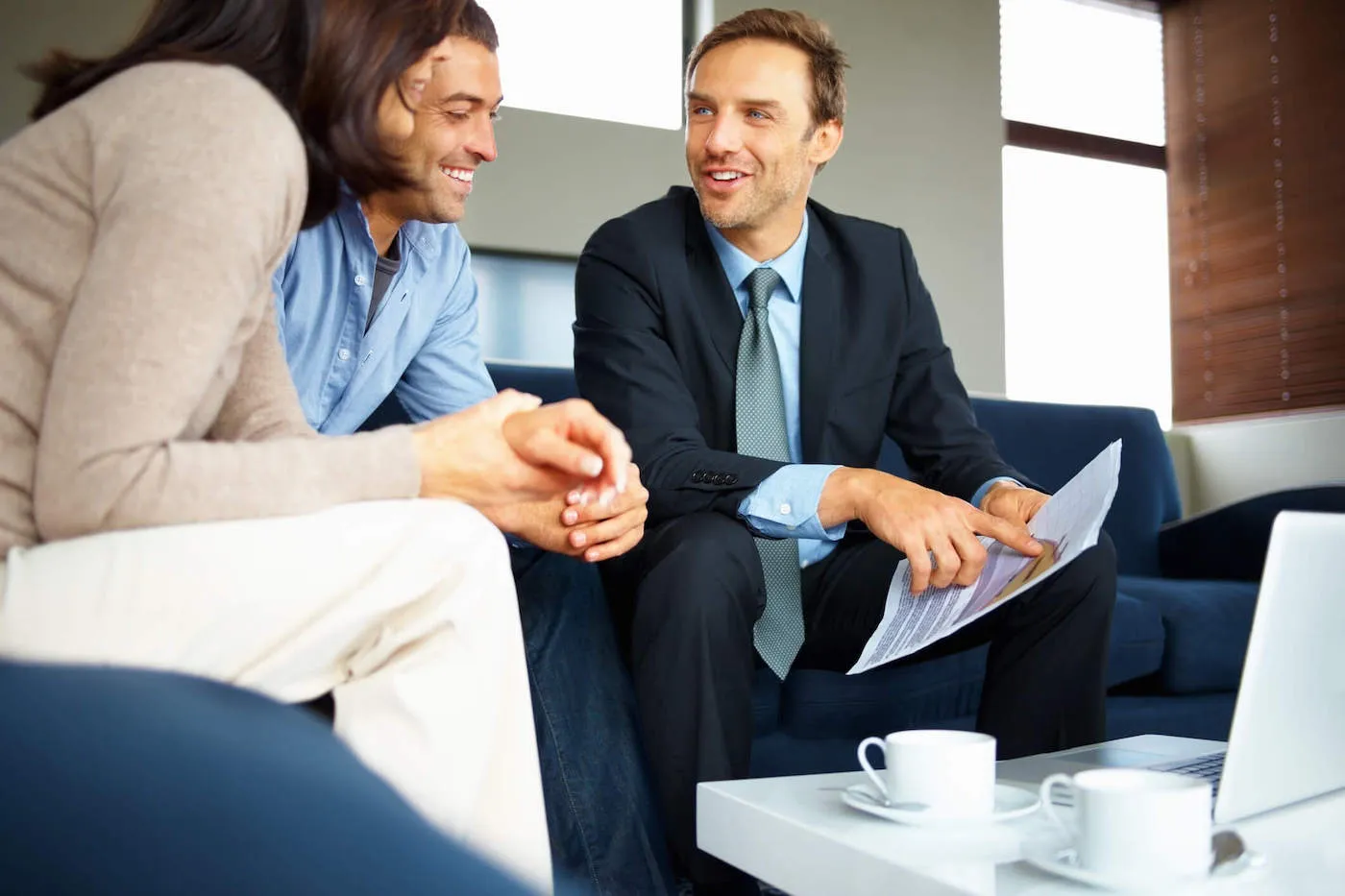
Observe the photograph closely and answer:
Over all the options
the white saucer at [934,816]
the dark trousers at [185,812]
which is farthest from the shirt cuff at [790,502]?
the dark trousers at [185,812]

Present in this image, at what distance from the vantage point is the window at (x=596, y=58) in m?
4.04

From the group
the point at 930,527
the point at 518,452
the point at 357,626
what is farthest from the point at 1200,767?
the point at 357,626

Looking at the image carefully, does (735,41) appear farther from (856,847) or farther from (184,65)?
(856,847)

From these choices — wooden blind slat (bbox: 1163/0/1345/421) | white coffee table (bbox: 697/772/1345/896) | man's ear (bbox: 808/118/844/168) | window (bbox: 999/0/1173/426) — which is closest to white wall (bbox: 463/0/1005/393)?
window (bbox: 999/0/1173/426)

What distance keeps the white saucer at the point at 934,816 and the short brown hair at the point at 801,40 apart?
4.98ft

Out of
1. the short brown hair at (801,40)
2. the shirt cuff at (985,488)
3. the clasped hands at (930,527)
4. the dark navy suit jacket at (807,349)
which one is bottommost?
the clasped hands at (930,527)

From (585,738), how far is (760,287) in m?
0.79

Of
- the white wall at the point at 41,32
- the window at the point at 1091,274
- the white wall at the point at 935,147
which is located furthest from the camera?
the window at the point at 1091,274

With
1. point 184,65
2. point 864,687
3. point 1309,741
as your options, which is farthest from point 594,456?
point 864,687

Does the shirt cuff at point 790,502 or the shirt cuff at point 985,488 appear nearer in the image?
the shirt cuff at point 790,502

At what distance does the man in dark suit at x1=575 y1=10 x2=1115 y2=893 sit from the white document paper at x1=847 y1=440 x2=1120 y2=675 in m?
0.03

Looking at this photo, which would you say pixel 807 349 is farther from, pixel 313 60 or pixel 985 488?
pixel 313 60

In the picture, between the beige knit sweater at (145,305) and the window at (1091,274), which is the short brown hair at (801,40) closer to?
the beige knit sweater at (145,305)

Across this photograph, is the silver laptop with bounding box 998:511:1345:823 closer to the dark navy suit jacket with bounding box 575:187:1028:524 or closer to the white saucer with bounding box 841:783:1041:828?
the white saucer with bounding box 841:783:1041:828
